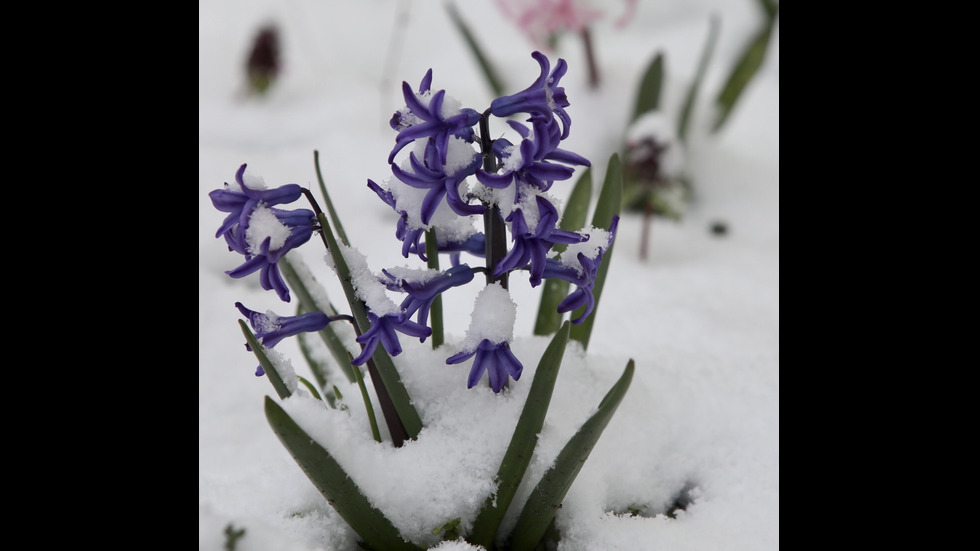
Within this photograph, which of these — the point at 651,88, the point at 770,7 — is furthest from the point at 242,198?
the point at 770,7

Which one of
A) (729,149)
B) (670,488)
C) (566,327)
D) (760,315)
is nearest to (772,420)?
(670,488)

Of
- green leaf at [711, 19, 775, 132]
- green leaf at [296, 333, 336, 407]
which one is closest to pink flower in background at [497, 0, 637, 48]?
green leaf at [711, 19, 775, 132]

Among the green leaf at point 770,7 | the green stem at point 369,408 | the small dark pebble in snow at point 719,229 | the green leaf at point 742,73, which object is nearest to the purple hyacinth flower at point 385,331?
the green stem at point 369,408

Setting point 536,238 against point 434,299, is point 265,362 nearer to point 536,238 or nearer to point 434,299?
point 434,299

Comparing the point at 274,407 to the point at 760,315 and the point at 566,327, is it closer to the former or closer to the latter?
the point at 566,327

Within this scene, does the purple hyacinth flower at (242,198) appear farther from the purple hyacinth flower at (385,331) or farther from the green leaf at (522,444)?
the green leaf at (522,444)

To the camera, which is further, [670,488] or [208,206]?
[208,206]
